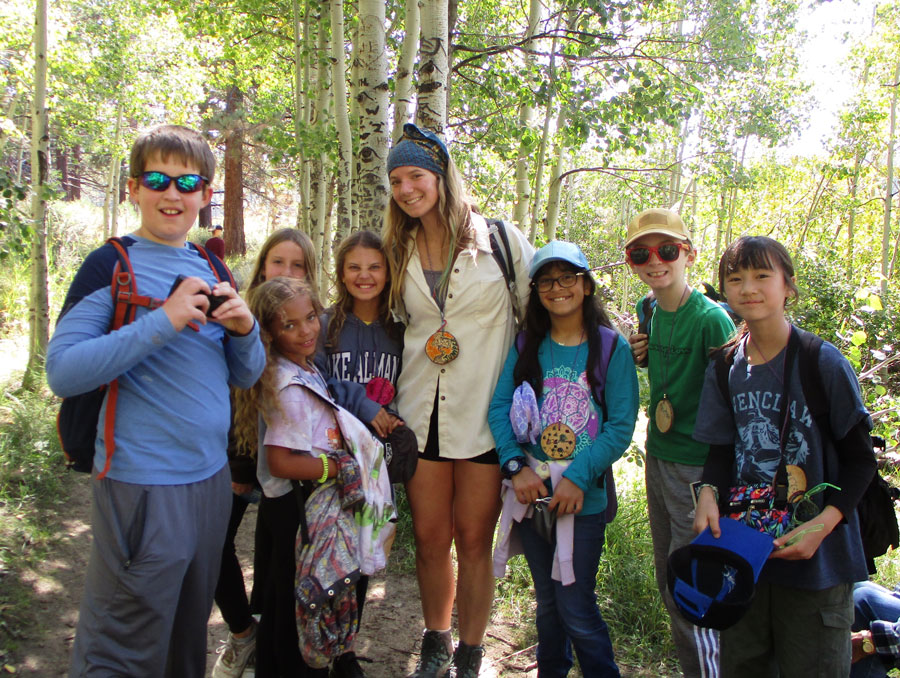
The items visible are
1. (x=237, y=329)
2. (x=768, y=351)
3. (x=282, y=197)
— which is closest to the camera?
(x=237, y=329)

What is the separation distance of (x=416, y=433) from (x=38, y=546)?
3129mm

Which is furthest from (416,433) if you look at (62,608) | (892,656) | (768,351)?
(62,608)

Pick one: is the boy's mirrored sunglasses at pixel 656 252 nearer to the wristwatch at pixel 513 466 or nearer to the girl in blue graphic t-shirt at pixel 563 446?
the girl in blue graphic t-shirt at pixel 563 446

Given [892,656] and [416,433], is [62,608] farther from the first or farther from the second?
[892,656]

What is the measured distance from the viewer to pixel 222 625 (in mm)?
3658

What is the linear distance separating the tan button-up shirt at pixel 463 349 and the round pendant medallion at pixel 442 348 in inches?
0.9

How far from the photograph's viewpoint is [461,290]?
9.27 ft

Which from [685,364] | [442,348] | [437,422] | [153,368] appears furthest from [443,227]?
[153,368]

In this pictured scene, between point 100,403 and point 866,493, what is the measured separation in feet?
8.15

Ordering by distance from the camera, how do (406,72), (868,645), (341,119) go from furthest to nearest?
1. (341,119)
2. (406,72)
3. (868,645)

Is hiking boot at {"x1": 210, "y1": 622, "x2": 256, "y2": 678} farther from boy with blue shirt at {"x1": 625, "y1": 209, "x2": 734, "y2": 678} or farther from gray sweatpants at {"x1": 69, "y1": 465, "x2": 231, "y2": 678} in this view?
boy with blue shirt at {"x1": 625, "y1": 209, "x2": 734, "y2": 678}

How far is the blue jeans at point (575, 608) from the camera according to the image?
2.52m

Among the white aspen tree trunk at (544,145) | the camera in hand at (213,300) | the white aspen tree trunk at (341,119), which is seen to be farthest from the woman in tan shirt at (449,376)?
the white aspen tree trunk at (341,119)

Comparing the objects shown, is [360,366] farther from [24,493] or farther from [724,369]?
[24,493]
